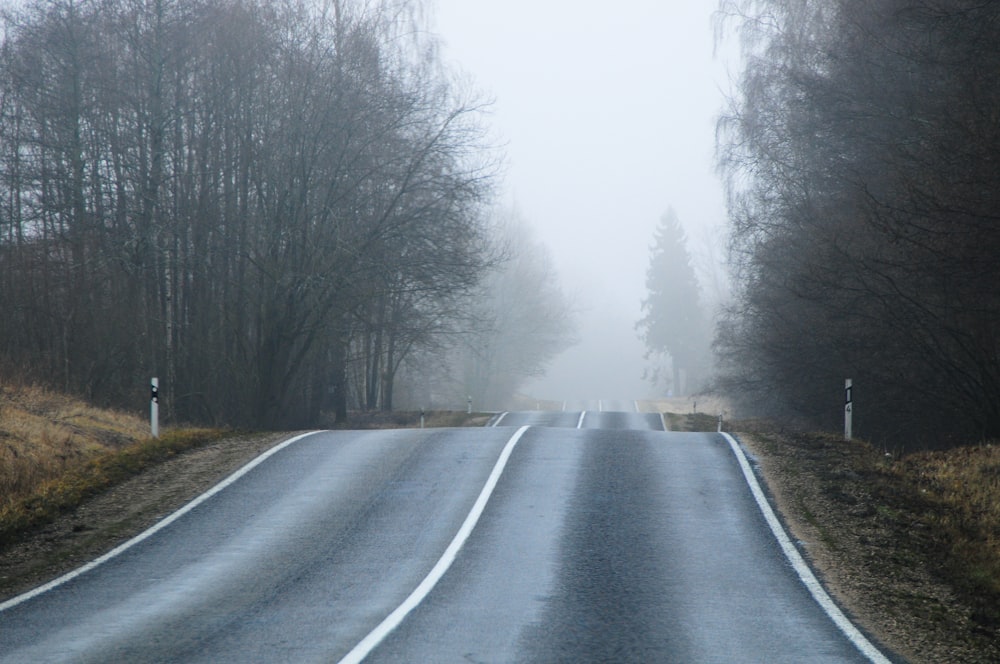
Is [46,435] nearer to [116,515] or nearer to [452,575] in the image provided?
[116,515]

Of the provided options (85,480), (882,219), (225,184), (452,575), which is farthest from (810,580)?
(225,184)

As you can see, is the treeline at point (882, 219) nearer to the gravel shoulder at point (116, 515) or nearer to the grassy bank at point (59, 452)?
the gravel shoulder at point (116, 515)

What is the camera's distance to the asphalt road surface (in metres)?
7.43

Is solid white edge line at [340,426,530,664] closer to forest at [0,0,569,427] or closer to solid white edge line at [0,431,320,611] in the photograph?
solid white edge line at [0,431,320,611]

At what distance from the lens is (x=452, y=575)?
9.55 m

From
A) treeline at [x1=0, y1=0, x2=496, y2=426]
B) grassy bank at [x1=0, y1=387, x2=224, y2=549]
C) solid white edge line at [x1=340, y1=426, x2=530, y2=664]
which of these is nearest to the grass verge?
grassy bank at [x1=0, y1=387, x2=224, y2=549]

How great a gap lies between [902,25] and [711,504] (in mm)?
11410

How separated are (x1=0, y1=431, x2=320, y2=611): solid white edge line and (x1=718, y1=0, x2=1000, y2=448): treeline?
1132 centimetres

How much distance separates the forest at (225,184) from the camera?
26.5 meters

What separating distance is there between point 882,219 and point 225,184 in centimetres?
1863

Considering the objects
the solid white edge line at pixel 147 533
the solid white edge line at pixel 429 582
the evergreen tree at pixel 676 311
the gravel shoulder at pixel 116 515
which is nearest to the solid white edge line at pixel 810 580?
the solid white edge line at pixel 429 582

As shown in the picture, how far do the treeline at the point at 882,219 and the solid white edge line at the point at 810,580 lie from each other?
244 inches

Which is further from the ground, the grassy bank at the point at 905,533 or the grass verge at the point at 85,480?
the grass verge at the point at 85,480

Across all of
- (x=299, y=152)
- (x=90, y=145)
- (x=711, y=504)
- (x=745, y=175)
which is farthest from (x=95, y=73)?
(x=711, y=504)
